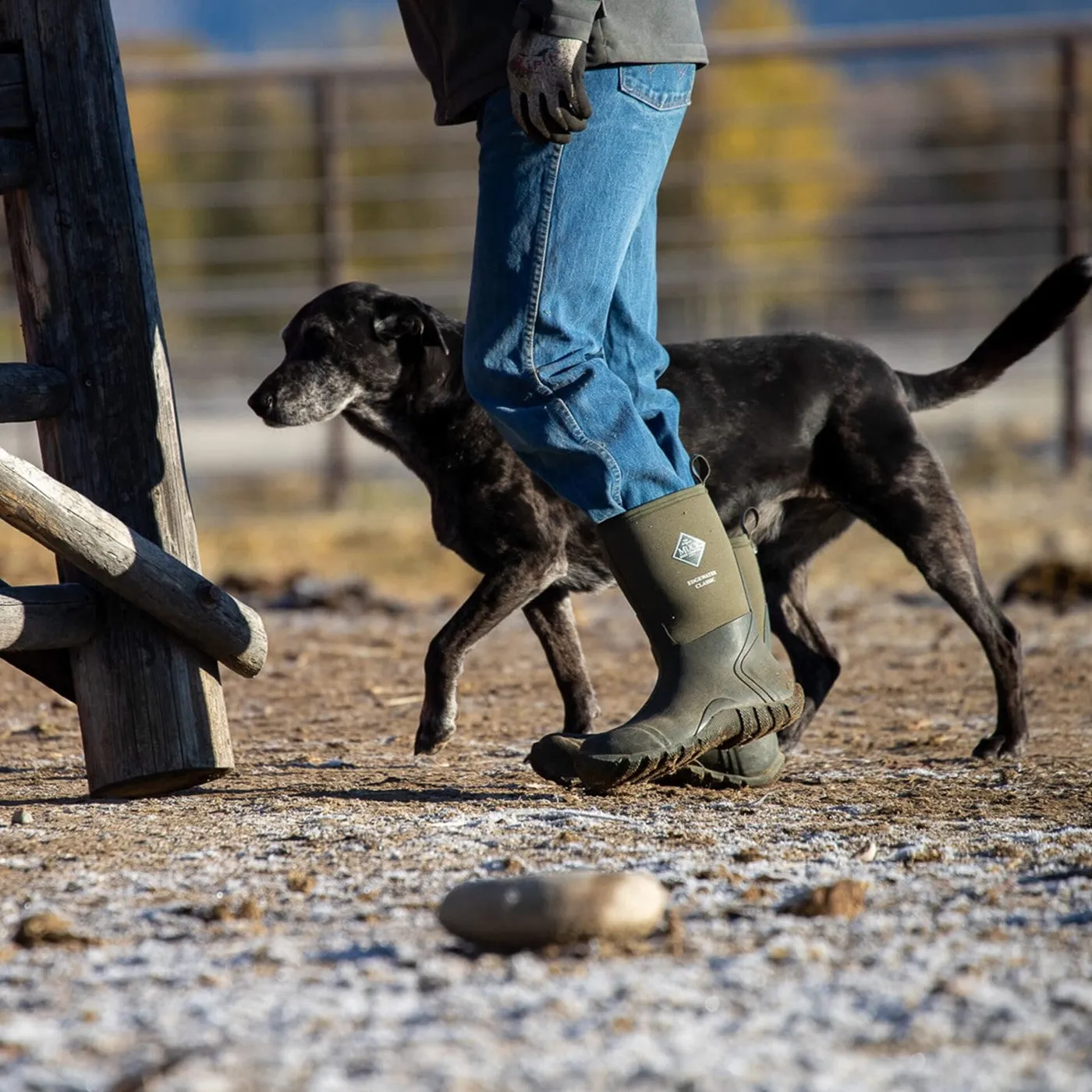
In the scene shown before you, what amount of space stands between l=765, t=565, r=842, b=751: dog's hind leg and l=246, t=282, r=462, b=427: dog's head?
40.6 inches

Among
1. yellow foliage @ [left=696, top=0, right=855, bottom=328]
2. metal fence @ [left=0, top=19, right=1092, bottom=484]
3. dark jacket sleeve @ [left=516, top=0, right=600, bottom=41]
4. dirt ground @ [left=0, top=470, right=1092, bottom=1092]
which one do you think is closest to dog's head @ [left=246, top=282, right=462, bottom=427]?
dirt ground @ [left=0, top=470, right=1092, bottom=1092]

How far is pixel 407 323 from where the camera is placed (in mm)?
4023

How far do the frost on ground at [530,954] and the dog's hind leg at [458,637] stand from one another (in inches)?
3.7

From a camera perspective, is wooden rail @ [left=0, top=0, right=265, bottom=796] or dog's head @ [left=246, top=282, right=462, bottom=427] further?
dog's head @ [left=246, top=282, right=462, bottom=427]

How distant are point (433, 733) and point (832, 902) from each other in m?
1.68

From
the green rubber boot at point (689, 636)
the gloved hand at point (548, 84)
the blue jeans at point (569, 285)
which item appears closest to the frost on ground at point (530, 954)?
the green rubber boot at point (689, 636)

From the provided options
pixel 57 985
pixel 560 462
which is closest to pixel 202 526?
pixel 560 462

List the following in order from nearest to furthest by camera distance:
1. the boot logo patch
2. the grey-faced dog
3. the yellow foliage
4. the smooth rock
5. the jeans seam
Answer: the smooth rock, the jeans seam, the boot logo patch, the grey-faced dog, the yellow foliage

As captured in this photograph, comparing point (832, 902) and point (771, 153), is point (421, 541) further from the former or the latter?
point (771, 153)

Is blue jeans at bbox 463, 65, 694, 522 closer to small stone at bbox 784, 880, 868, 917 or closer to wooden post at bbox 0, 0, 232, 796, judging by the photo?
wooden post at bbox 0, 0, 232, 796

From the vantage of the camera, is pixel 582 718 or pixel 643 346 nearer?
pixel 643 346

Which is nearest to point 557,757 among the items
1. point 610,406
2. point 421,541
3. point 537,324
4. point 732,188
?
point 610,406

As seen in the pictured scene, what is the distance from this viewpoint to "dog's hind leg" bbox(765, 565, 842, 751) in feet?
13.4

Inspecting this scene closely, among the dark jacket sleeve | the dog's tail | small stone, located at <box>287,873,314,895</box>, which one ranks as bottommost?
small stone, located at <box>287,873,314,895</box>
